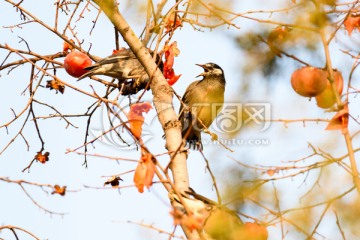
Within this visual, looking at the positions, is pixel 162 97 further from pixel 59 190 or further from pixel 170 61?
pixel 170 61

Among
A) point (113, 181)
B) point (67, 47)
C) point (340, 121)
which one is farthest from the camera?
point (67, 47)

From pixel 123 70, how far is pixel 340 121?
3.89m

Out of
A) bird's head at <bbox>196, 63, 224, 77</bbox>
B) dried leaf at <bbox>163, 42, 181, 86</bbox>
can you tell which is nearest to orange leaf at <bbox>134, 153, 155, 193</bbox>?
dried leaf at <bbox>163, 42, 181, 86</bbox>

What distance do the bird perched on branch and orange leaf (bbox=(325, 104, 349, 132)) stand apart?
285 cm

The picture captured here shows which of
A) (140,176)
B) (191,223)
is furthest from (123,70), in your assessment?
(191,223)

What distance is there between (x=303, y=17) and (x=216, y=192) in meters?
0.58

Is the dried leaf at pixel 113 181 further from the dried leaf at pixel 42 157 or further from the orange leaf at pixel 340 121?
the orange leaf at pixel 340 121

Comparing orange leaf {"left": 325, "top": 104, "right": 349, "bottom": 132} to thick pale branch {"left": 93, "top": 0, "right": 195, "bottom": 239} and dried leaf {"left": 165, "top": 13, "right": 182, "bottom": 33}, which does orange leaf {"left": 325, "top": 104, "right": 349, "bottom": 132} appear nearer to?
thick pale branch {"left": 93, "top": 0, "right": 195, "bottom": 239}

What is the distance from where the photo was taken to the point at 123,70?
18.6ft

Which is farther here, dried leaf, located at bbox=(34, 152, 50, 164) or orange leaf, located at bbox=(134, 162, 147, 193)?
dried leaf, located at bbox=(34, 152, 50, 164)

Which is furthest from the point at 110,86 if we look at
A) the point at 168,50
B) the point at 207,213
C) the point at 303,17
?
the point at 303,17

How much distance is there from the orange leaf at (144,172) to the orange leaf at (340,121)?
64cm

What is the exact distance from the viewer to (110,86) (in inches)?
181

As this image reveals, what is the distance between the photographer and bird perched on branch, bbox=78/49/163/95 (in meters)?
5.01
